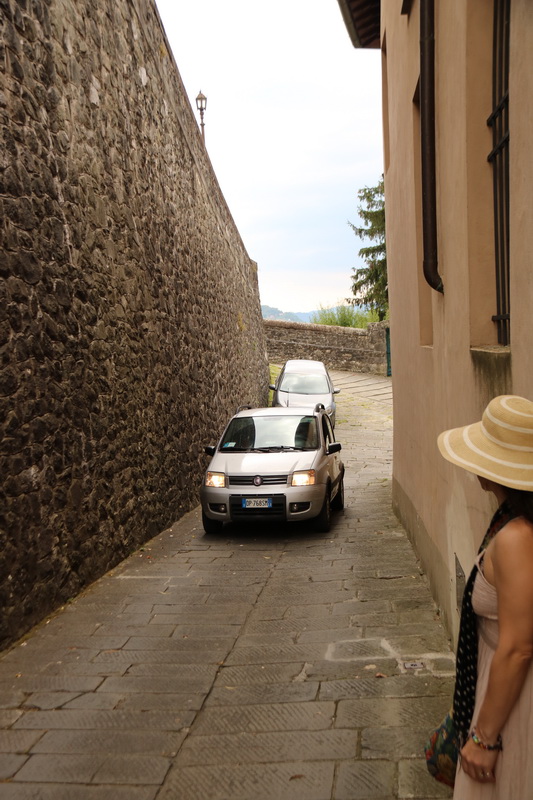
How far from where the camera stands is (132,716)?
4469 mm

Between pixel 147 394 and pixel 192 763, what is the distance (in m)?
6.66

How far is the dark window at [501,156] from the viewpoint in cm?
407

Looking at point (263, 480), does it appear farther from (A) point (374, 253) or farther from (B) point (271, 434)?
(A) point (374, 253)

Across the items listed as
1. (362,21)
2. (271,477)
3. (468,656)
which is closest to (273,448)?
(271,477)

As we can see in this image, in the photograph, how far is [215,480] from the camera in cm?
998

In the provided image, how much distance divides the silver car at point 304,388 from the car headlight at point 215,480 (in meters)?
9.34

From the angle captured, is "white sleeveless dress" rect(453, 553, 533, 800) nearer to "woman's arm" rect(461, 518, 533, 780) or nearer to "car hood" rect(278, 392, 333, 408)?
"woman's arm" rect(461, 518, 533, 780)

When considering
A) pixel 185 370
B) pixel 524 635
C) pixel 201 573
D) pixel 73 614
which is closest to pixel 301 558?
pixel 201 573

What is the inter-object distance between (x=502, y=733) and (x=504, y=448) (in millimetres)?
781

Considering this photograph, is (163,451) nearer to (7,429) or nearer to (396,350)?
(396,350)

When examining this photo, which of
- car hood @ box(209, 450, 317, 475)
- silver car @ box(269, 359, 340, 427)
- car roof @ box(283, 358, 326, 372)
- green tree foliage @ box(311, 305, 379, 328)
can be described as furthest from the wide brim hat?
green tree foliage @ box(311, 305, 379, 328)

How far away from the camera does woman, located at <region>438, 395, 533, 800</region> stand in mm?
2016

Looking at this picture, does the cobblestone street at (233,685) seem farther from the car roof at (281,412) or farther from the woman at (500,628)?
the car roof at (281,412)

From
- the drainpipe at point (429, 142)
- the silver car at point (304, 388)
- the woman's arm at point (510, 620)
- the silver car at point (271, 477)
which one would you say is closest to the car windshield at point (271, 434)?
the silver car at point (271, 477)
